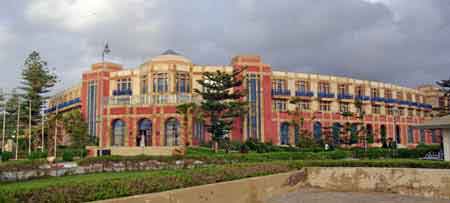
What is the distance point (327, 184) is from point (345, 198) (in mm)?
1907

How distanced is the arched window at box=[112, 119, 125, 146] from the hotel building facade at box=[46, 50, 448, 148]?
0.18 feet

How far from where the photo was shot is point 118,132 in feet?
137

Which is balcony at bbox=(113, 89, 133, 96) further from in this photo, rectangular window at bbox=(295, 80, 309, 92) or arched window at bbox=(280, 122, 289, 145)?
rectangular window at bbox=(295, 80, 309, 92)

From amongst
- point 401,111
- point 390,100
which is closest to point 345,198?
point 390,100

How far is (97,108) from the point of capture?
45562 mm

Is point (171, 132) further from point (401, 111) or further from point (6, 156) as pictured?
point (401, 111)

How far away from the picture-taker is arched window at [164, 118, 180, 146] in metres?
40.1

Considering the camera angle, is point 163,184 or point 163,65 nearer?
point 163,184

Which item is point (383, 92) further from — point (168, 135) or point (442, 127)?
point (442, 127)

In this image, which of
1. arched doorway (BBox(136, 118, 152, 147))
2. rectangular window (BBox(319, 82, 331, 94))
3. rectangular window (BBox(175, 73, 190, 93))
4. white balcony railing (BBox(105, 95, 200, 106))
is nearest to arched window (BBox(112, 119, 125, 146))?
arched doorway (BBox(136, 118, 152, 147))

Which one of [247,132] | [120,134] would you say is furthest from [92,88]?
[247,132]

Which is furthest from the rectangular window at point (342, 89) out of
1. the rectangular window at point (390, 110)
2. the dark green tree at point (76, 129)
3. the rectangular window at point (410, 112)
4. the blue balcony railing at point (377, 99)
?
the dark green tree at point (76, 129)

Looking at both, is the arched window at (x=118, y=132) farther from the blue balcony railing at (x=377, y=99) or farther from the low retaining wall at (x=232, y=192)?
the blue balcony railing at (x=377, y=99)

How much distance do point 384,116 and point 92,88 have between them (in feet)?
133
